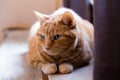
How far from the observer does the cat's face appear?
1.25 metres

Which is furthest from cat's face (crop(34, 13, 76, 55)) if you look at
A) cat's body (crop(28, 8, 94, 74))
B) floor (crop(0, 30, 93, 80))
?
floor (crop(0, 30, 93, 80))

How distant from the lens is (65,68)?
1.31 m

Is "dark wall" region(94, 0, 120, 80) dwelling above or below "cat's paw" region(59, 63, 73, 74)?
above

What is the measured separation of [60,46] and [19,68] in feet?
1.11

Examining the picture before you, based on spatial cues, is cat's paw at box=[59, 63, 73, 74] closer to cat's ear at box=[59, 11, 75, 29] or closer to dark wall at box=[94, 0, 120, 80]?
cat's ear at box=[59, 11, 75, 29]

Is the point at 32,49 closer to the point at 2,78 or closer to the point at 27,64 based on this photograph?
the point at 27,64

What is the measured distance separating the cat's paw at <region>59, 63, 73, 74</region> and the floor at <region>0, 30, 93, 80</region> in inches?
0.8

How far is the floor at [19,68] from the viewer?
1289mm

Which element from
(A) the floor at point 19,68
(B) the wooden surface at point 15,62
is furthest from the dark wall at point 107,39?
(B) the wooden surface at point 15,62

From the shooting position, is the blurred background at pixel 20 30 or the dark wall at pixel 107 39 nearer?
the dark wall at pixel 107 39

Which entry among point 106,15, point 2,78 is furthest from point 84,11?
point 106,15

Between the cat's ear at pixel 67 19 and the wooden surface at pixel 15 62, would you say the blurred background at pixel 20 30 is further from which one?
the cat's ear at pixel 67 19

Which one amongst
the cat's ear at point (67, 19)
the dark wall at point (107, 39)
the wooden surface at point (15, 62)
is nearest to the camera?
the dark wall at point (107, 39)

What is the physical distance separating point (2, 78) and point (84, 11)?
2.87 ft
